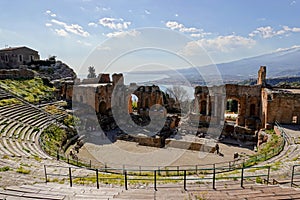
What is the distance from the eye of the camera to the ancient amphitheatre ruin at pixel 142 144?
7.96m

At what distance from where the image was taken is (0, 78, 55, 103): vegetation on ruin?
1040 inches

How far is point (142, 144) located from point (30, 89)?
742 inches

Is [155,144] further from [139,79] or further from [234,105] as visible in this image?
[234,105]

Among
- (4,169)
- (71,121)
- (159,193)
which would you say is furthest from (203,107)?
(4,169)

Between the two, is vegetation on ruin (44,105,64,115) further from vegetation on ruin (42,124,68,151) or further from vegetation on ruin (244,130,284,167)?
vegetation on ruin (244,130,284,167)

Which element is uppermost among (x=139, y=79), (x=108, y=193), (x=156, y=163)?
(x=139, y=79)

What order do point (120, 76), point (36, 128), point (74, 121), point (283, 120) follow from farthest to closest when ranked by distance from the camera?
1. point (120, 76)
2. point (74, 121)
3. point (283, 120)
4. point (36, 128)

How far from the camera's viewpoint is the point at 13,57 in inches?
1677

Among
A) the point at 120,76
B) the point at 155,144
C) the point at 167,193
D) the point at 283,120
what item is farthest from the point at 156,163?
the point at 120,76

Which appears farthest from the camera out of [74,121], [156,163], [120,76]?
[120,76]

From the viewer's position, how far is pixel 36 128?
1842 cm

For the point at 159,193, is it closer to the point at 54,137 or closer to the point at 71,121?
the point at 54,137

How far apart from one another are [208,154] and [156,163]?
5009 millimetres

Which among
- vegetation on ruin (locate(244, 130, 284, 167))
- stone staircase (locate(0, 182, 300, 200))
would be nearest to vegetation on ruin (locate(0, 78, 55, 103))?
stone staircase (locate(0, 182, 300, 200))
